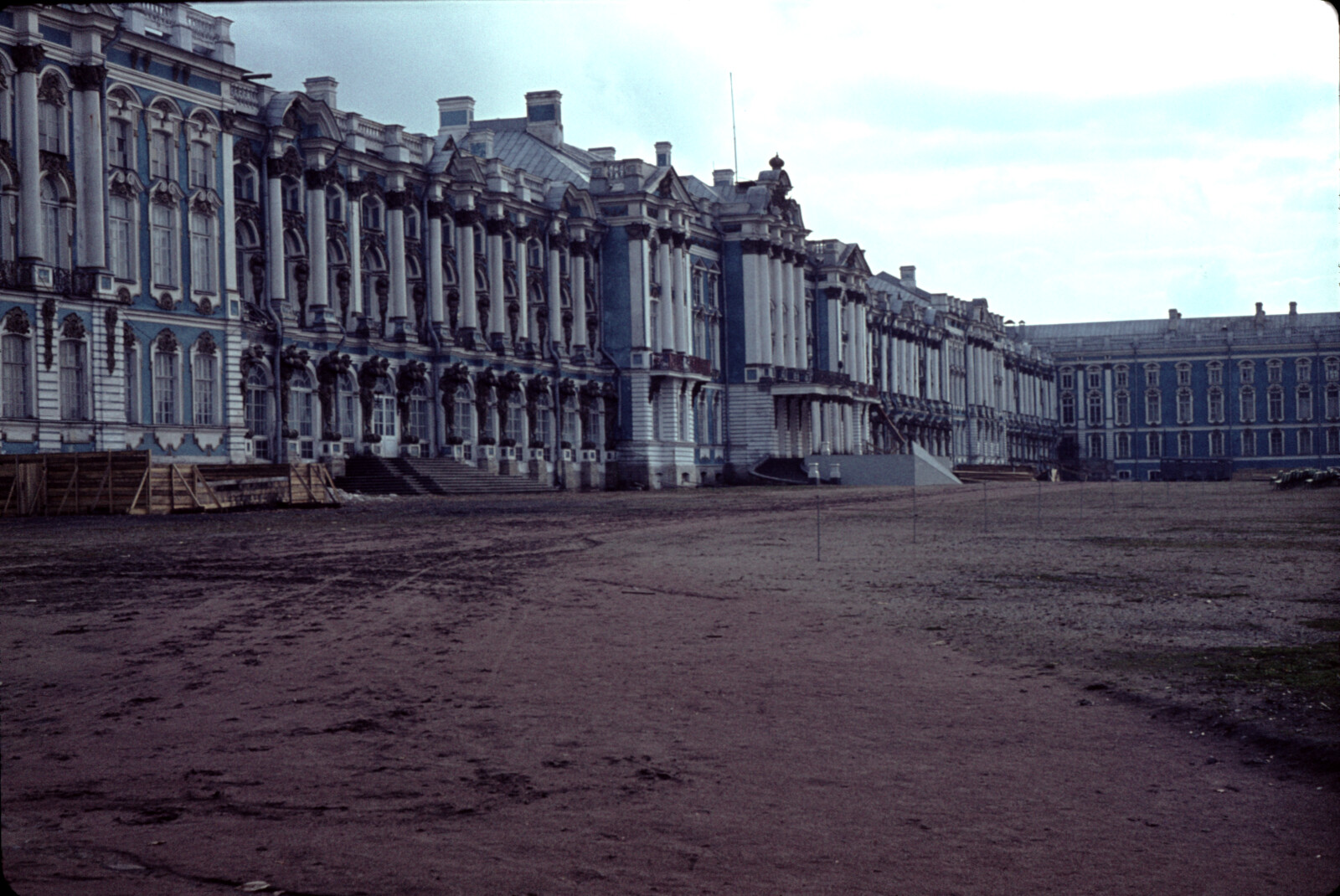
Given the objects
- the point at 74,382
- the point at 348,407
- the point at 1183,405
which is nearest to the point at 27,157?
the point at 74,382

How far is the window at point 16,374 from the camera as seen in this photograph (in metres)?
39.7

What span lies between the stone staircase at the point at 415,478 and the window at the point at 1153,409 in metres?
104

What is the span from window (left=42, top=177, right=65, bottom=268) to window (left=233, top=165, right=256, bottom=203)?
9685 mm

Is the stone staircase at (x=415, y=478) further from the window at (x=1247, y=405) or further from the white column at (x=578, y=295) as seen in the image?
the window at (x=1247, y=405)

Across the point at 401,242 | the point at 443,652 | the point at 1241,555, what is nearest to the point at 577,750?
the point at 443,652

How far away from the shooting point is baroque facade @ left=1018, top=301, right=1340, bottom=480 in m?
142

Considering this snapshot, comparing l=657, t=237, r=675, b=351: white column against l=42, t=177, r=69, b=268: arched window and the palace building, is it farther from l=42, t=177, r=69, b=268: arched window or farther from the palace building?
l=42, t=177, r=69, b=268: arched window

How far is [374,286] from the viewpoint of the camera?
58.2m

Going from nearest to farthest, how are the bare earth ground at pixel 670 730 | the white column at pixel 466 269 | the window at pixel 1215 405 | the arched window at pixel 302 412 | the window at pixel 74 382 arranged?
the bare earth ground at pixel 670 730, the window at pixel 74 382, the arched window at pixel 302 412, the white column at pixel 466 269, the window at pixel 1215 405

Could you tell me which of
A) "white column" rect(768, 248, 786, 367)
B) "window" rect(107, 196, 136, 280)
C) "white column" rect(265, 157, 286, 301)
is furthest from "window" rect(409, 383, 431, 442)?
"white column" rect(768, 248, 786, 367)

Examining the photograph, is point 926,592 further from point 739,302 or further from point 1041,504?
point 739,302

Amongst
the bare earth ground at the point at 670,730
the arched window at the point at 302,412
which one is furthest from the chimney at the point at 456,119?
the bare earth ground at the point at 670,730

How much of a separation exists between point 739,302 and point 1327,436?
81070 mm

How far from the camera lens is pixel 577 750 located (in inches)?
327
